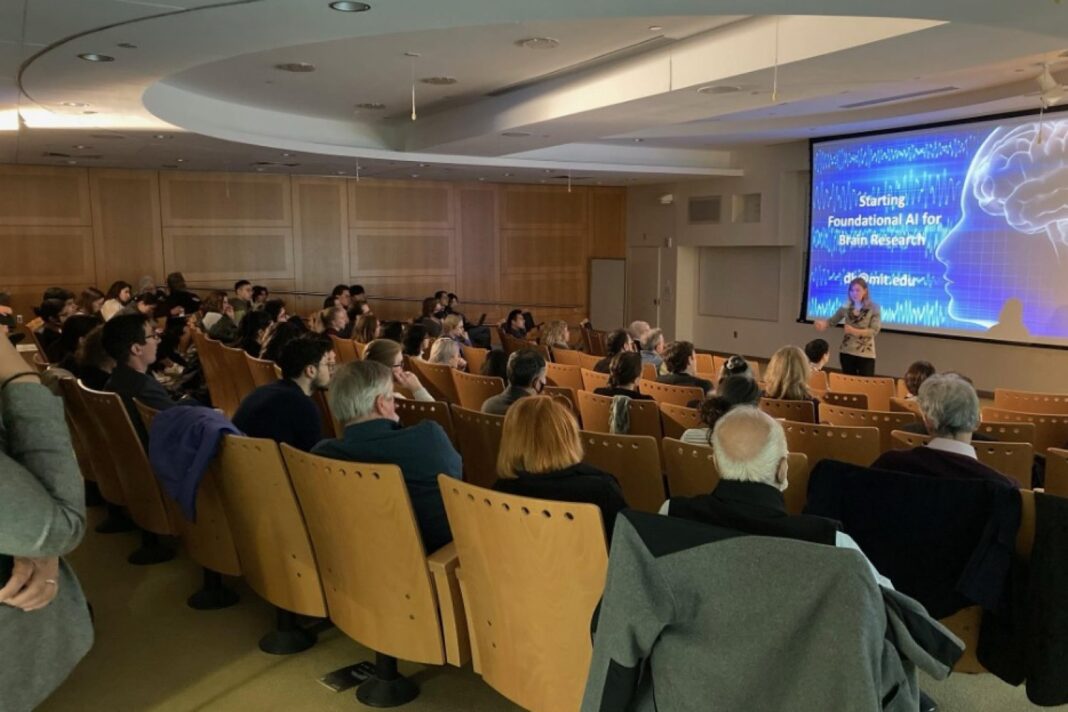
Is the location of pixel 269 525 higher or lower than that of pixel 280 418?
lower

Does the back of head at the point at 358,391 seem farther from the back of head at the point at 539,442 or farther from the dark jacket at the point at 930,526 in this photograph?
the dark jacket at the point at 930,526

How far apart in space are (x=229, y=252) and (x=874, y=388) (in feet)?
32.6

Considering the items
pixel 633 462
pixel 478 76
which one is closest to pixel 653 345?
pixel 478 76

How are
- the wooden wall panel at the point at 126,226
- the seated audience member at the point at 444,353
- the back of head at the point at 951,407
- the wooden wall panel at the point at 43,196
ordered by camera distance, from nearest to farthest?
the back of head at the point at 951,407
the seated audience member at the point at 444,353
the wooden wall panel at the point at 43,196
the wooden wall panel at the point at 126,226

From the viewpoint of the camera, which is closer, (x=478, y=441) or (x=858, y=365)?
(x=478, y=441)

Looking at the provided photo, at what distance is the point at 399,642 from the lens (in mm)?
2721

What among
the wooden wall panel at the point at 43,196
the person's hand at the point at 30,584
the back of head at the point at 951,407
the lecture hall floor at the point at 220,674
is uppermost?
the wooden wall panel at the point at 43,196

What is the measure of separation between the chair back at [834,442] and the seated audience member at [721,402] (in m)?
0.23

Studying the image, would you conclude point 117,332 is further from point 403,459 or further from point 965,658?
point 965,658

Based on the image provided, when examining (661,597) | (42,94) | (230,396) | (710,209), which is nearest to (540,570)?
(661,597)

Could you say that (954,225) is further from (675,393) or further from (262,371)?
(262,371)

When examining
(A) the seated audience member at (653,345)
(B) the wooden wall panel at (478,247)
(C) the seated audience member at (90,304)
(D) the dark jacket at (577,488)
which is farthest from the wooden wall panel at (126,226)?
(D) the dark jacket at (577,488)

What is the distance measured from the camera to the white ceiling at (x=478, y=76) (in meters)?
4.31

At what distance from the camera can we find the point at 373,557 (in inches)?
105
